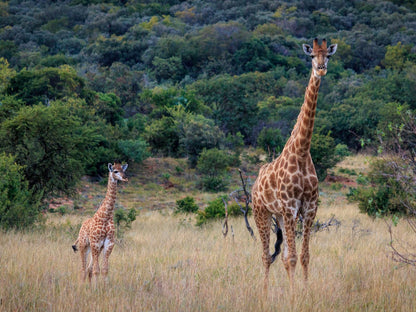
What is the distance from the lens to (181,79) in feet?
162

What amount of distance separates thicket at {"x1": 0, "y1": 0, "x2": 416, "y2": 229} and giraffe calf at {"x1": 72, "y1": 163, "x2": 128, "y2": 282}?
3723 millimetres

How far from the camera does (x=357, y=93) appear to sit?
125 feet

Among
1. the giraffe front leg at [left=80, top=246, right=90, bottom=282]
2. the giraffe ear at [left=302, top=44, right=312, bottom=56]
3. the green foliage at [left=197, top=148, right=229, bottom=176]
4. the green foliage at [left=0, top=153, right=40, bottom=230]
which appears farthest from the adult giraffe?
the green foliage at [left=197, top=148, right=229, bottom=176]

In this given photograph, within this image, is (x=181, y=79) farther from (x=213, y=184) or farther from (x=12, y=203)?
(x=12, y=203)

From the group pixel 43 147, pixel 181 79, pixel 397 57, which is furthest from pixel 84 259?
pixel 397 57

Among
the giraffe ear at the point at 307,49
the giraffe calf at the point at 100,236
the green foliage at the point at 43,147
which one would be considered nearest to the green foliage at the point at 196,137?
the green foliage at the point at 43,147

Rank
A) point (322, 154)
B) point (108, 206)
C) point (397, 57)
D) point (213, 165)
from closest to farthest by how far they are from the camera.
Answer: point (108, 206)
point (213, 165)
point (322, 154)
point (397, 57)

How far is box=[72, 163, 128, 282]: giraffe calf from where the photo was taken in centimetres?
610

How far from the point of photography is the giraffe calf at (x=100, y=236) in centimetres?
610

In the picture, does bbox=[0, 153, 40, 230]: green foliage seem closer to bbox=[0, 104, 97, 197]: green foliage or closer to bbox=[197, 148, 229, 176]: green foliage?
bbox=[0, 104, 97, 197]: green foliage

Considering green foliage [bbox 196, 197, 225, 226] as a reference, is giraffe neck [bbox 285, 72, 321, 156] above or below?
above

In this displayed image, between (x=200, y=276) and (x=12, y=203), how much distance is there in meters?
5.93

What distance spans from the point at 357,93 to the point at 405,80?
363cm

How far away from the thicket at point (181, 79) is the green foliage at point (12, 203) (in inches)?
38.0
